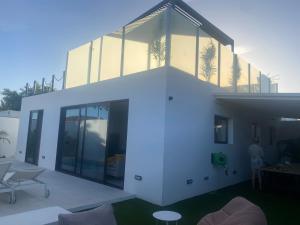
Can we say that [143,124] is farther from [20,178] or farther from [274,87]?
[274,87]

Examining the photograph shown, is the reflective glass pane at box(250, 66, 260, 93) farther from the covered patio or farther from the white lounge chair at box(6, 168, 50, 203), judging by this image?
the white lounge chair at box(6, 168, 50, 203)

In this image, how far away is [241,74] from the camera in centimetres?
1004

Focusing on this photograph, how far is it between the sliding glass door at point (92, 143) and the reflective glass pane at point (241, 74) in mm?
4812

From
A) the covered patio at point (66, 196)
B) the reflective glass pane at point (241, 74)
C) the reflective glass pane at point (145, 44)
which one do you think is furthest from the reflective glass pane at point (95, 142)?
the reflective glass pane at point (241, 74)

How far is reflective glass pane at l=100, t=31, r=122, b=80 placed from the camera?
7.77 m

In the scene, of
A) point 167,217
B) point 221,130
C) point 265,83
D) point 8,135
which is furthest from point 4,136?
point 265,83

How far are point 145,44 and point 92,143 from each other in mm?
3668

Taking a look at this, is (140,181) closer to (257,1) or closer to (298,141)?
(257,1)

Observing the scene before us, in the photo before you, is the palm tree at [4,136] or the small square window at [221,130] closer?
the small square window at [221,130]

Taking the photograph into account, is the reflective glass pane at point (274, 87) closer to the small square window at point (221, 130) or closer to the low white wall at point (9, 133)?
the small square window at point (221, 130)

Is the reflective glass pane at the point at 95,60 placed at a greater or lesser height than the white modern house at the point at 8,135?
greater

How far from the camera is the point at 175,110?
247 inches

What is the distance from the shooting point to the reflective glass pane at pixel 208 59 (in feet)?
25.2

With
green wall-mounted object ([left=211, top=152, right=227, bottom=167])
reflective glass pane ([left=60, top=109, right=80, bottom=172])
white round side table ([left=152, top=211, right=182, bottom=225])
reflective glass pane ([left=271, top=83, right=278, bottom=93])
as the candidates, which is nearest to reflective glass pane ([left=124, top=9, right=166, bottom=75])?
reflective glass pane ([left=60, top=109, right=80, bottom=172])
